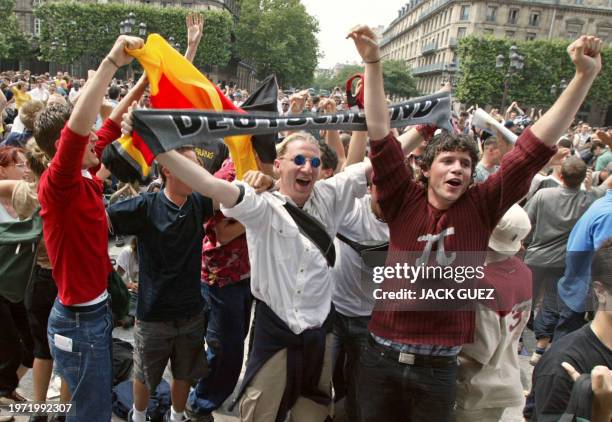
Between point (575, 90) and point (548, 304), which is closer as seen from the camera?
point (575, 90)

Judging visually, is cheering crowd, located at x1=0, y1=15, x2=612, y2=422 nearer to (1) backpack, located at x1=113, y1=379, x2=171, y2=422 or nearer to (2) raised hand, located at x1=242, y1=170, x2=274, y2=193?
(2) raised hand, located at x1=242, y1=170, x2=274, y2=193

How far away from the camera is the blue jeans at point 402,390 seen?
2.07m

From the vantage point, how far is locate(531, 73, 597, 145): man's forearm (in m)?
1.88

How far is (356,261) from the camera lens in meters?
Result: 2.88

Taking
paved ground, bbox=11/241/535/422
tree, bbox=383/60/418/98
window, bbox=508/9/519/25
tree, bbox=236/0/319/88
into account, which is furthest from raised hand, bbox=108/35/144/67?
tree, bbox=383/60/418/98

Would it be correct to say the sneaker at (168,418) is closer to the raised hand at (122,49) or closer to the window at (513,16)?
the raised hand at (122,49)

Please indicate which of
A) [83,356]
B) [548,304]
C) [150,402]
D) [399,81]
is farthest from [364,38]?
[399,81]

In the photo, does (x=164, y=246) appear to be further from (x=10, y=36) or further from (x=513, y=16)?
(x=513, y=16)

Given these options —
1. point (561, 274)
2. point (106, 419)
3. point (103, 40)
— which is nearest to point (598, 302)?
point (561, 274)

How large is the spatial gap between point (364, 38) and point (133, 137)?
51.1 inches

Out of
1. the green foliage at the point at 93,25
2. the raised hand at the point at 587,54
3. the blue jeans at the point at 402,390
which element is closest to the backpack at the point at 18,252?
the blue jeans at the point at 402,390

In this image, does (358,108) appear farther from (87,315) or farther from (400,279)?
(87,315)

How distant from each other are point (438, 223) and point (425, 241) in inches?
Answer: 4.1

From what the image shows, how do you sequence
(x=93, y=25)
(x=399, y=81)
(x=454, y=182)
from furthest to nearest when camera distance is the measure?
(x=399, y=81)
(x=93, y=25)
(x=454, y=182)
